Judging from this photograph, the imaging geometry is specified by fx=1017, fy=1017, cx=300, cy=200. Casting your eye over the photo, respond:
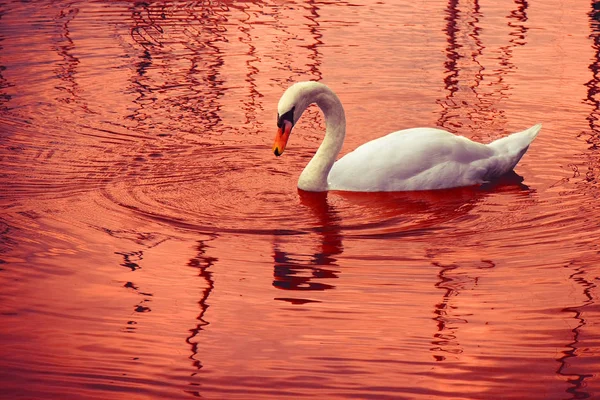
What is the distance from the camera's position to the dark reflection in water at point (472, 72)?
8.79 m

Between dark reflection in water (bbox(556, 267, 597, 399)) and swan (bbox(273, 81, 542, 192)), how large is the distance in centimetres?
175

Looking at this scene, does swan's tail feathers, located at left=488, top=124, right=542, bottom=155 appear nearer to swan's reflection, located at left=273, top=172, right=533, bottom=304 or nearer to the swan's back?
the swan's back

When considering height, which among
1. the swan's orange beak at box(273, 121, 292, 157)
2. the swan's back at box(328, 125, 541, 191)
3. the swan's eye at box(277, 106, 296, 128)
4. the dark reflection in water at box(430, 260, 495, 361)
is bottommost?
the dark reflection in water at box(430, 260, 495, 361)

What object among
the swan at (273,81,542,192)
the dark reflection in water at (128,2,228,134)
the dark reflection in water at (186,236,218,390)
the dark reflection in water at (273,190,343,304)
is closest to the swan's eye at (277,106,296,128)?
the swan at (273,81,542,192)

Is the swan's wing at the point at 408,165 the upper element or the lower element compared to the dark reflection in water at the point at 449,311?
upper

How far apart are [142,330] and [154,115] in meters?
4.04

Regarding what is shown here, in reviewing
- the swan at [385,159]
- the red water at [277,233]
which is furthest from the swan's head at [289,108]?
the red water at [277,233]

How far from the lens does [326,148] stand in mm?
7316

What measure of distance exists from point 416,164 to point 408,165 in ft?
0.23

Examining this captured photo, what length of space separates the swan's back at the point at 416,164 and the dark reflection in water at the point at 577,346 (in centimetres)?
174

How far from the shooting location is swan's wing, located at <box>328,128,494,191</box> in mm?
7082

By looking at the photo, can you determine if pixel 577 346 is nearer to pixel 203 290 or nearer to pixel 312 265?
pixel 312 265

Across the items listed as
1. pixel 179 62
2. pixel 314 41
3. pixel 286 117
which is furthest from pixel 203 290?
pixel 314 41

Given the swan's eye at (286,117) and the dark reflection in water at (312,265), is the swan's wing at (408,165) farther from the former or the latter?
the dark reflection in water at (312,265)
